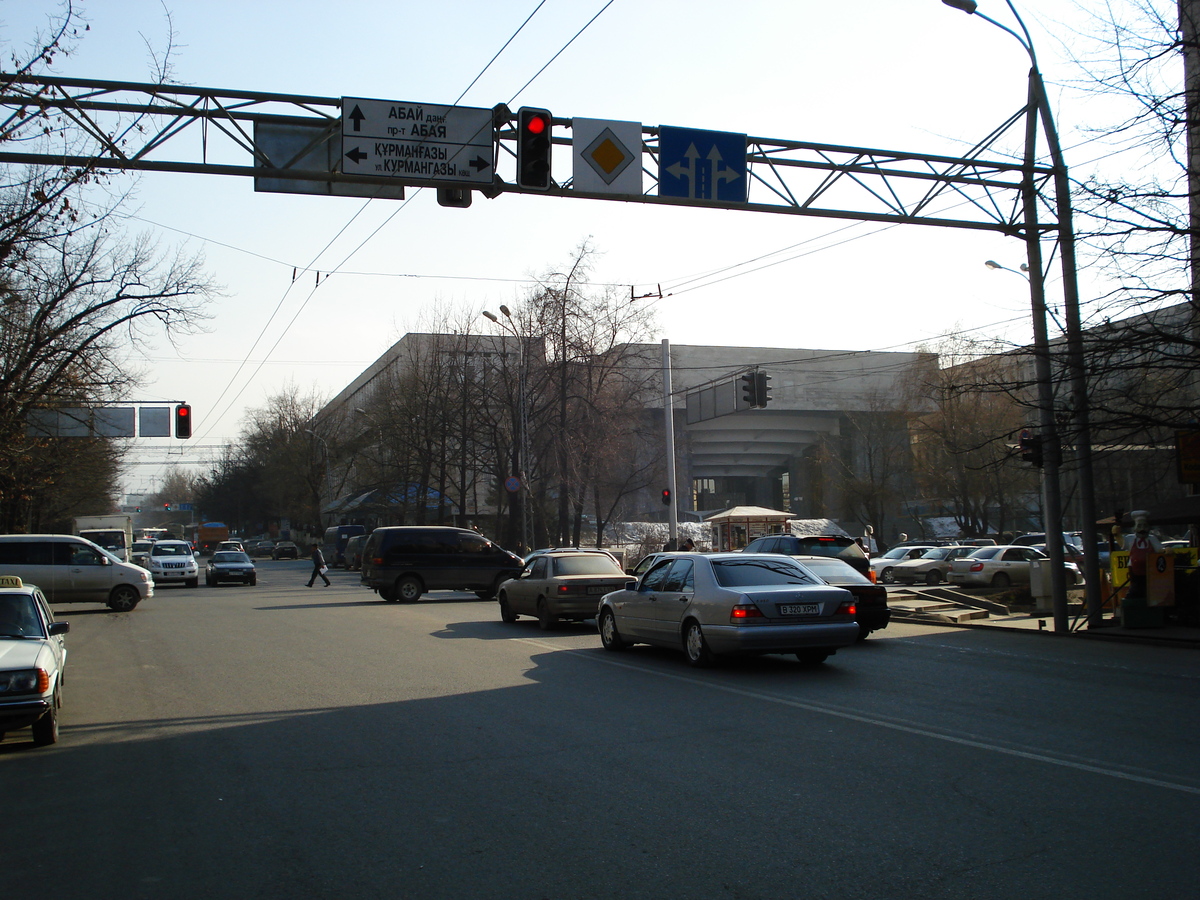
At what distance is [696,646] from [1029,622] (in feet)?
32.5

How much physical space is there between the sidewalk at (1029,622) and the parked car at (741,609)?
576 cm

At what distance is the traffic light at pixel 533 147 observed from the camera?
12.8 metres

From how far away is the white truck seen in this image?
44.0 meters

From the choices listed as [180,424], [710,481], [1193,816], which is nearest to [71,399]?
[180,424]

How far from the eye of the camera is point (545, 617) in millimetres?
18219

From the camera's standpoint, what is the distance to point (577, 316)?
135 feet

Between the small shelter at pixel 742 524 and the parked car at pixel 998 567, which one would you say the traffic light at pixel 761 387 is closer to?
the parked car at pixel 998 567

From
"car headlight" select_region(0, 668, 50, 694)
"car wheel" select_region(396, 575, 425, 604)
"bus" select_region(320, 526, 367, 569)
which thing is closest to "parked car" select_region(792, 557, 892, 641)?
"car headlight" select_region(0, 668, 50, 694)

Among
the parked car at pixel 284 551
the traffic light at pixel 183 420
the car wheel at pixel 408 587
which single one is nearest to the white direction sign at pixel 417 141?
the car wheel at pixel 408 587

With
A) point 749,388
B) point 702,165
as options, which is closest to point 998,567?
point 749,388

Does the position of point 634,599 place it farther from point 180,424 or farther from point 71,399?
point 180,424

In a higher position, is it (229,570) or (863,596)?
(863,596)

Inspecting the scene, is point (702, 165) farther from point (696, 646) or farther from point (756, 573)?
point (696, 646)

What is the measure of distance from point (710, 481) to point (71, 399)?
63378 mm
